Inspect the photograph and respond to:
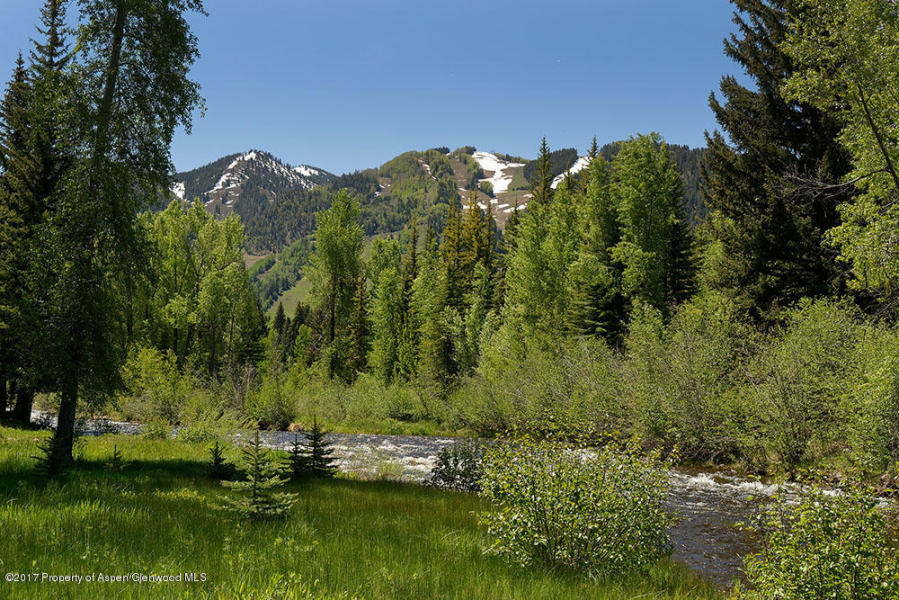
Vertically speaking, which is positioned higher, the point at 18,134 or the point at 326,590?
the point at 18,134

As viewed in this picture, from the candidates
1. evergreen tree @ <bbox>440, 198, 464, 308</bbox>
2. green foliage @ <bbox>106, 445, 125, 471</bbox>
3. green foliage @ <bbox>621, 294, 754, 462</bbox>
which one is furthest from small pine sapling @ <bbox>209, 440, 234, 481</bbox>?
evergreen tree @ <bbox>440, 198, 464, 308</bbox>

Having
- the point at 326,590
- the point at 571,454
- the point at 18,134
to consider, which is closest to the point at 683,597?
the point at 571,454

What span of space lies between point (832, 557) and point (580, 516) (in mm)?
2419

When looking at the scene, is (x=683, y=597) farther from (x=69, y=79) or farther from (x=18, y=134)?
(x=18, y=134)

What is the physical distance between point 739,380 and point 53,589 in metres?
22.7

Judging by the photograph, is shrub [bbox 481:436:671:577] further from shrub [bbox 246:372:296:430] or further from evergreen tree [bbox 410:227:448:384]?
evergreen tree [bbox 410:227:448:384]

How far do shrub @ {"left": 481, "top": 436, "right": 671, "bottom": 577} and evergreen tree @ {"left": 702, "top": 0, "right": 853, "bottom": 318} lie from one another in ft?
69.6

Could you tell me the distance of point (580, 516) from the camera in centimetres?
591

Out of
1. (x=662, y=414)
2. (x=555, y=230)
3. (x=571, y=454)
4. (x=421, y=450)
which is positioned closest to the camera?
(x=571, y=454)

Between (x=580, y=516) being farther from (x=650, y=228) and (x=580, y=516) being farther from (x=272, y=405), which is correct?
(x=272, y=405)

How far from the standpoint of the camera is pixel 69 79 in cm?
1209

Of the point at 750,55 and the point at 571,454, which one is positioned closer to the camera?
the point at 571,454

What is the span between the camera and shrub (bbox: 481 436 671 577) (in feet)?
19.5

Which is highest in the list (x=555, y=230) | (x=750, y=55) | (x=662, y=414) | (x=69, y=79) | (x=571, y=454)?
(x=750, y=55)
